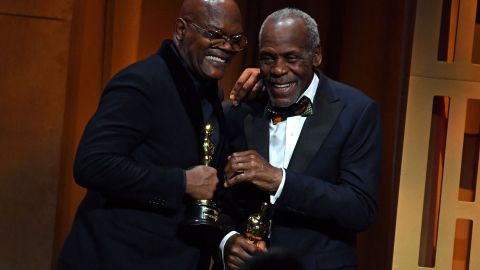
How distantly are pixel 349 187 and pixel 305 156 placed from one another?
0.15 m

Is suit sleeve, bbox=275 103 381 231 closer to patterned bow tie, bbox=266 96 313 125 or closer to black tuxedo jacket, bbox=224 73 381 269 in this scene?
black tuxedo jacket, bbox=224 73 381 269

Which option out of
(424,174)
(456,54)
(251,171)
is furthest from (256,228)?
(456,54)

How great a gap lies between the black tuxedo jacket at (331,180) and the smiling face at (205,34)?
29cm

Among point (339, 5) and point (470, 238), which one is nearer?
point (470, 238)

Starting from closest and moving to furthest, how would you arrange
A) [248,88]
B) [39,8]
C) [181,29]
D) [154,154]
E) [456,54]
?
[154,154] → [181,29] → [248,88] → [456,54] → [39,8]

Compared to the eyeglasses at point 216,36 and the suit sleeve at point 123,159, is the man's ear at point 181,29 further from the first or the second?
the suit sleeve at point 123,159

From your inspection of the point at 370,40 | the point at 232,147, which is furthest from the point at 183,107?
the point at 370,40

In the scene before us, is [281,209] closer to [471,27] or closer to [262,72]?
[262,72]

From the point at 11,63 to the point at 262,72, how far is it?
1.44 metres

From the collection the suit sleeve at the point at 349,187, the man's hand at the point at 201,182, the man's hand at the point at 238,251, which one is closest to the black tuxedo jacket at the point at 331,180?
the suit sleeve at the point at 349,187

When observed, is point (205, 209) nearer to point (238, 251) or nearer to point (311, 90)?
point (238, 251)

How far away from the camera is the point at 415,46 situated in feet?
11.7

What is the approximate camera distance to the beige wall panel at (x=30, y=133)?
3934mm

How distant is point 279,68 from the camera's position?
2.83 meters
